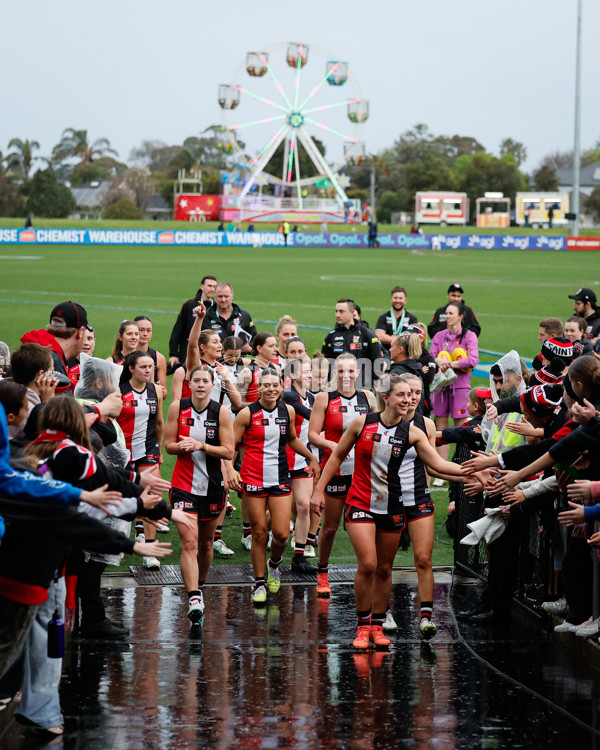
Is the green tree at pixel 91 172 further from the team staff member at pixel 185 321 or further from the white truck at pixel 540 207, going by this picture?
the team staff member at pixel 185 321

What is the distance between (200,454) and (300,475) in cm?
150

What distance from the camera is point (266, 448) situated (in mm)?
7949

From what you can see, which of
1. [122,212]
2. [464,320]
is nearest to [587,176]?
[122,212]

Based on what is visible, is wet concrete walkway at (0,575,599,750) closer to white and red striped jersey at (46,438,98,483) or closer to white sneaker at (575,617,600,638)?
white sneaker at (575,617,600,638)

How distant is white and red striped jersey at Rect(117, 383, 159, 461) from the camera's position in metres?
8.69

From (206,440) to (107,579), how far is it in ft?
5.05

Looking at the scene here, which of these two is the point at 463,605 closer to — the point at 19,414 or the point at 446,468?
the point at 446,468

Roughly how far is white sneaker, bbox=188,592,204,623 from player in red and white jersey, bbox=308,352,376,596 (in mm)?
1189

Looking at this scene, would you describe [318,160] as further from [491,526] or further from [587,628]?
[587,628]

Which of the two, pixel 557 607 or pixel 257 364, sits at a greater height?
pixel 257 364

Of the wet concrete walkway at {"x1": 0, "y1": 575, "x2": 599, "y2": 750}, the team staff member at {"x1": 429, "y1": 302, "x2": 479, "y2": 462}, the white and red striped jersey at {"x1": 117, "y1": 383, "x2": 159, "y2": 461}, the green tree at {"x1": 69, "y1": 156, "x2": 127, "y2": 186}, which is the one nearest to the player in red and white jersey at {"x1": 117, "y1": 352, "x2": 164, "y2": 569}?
the white and red striped jersey at {"x1": 117, "y1": 383, "x2": 159, "y2": 461}

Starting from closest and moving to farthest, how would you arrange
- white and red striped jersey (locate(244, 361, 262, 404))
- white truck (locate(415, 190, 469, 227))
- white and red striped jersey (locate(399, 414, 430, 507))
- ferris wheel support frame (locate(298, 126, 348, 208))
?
white and red striped jersey (locate(399, 414, 430, 507))
white and red striped jersey (locate(244, 361, 262, 404))
white truck (locate(415, 190, 469, 227))
ferris wheel support frame (locate(298, 126, 348, 208))

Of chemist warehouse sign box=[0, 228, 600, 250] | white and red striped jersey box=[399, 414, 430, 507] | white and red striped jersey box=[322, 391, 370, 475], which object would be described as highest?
chemist warehouse sign box=[0, 228, 600, 250]

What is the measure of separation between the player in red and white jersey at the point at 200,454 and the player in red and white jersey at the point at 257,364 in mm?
1924
